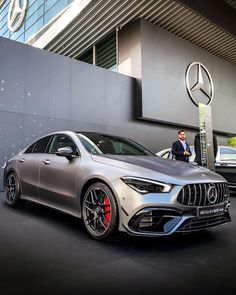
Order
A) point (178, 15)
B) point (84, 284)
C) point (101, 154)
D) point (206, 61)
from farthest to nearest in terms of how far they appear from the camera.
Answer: point (206, 61) < point (178, 15) < point (101, 154) < point (84, 284)

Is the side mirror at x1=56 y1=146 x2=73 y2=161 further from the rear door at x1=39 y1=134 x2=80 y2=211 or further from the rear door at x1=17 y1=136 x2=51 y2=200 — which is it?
the rear door at x1=17 y1=136 x2=51 y2=200

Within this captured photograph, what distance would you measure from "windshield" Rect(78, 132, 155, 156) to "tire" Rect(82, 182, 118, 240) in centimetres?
65

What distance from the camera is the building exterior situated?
32.1 ft

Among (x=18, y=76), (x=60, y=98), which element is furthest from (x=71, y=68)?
(x=18, y=76)

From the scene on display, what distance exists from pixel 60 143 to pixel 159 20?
430 inches

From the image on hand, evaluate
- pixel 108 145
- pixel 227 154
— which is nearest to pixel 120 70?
pixel 227 154

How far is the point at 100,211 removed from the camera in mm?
3654

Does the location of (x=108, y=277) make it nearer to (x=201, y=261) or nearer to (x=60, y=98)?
(x=201, y=261)

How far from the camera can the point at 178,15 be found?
44.3ft

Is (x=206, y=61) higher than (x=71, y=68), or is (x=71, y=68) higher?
(x=206, y=61)

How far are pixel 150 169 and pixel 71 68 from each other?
8.40m

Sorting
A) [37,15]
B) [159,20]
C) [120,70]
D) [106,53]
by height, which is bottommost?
[120,70]

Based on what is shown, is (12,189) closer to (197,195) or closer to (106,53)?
(197,195)

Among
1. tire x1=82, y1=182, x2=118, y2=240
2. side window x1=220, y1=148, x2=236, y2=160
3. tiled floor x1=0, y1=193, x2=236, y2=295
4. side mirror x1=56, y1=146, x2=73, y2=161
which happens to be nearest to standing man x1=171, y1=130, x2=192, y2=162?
side window x1=220, y1=148, x2=236, y2=160
